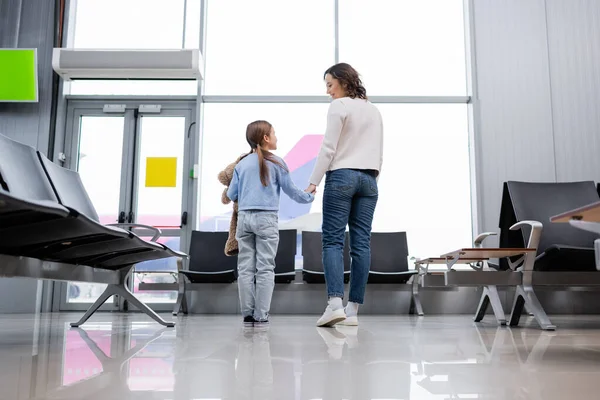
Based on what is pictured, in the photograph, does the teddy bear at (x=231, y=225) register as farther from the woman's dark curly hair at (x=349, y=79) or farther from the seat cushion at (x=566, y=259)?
the seat cushion at (x=566, y=259)

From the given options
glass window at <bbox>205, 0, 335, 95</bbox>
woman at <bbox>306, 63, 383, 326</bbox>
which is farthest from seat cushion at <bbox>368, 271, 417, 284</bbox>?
glass window at <bbox>205, 0, 335, 95</bbox>

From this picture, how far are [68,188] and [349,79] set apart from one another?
1623 millimetres

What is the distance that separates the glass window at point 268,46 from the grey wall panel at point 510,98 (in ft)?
5.54

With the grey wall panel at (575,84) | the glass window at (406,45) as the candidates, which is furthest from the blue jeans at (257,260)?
the grey wall panel at (575,84)

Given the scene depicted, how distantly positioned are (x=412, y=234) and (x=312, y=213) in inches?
41.7

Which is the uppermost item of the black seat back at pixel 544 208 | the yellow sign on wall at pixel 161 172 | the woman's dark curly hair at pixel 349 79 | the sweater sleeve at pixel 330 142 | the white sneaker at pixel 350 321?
the woman's dark curly hair at pixel 349 79

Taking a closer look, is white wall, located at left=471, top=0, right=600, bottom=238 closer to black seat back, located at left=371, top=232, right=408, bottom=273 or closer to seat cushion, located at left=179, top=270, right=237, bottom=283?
black seat back, located at left=371, top=232, right=408, bottom=273

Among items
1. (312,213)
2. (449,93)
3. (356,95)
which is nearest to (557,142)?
(449,93)

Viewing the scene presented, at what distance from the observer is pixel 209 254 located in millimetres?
5191

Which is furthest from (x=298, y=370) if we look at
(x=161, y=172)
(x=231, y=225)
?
(x=161, y=172)

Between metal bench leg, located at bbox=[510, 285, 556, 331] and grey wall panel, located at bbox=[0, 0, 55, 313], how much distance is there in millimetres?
4743

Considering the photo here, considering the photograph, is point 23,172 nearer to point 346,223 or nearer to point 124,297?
point 124,297

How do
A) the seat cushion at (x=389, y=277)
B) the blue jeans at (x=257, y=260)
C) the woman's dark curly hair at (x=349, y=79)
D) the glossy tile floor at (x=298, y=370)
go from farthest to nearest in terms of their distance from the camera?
1. the seat cushion at (x=389, y=277)
2. the blue jeans at (x=257, y=260)
3. the woman's dark curly hair at (x=349, y=79)
4. the glossy tile floor at (x=298, y=370)

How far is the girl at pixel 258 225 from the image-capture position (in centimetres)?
318
